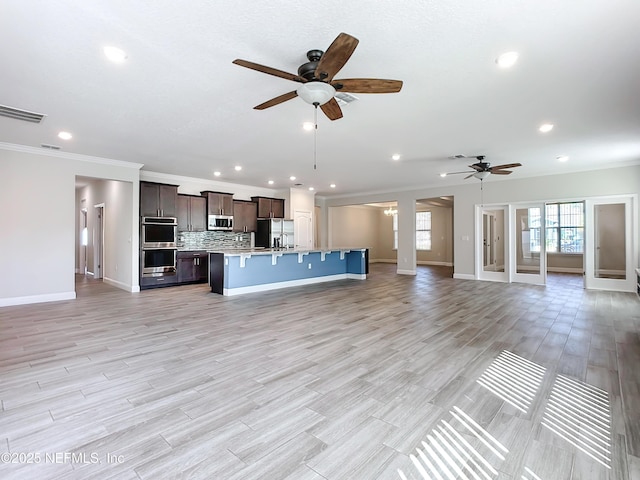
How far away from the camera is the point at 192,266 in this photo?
26.5 feet

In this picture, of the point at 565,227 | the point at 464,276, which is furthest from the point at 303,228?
the point at 565,227

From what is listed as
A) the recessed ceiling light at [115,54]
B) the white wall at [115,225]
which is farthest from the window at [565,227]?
the white wall at [115,225]

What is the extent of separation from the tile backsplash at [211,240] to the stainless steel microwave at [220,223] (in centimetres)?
40

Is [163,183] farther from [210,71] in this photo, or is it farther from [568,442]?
[568,442]

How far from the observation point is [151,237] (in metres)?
7.24

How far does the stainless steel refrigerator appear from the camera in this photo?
9.49m

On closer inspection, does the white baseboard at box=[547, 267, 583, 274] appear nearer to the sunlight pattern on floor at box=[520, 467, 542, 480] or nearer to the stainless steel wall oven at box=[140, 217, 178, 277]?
the sunlight pattern on floor at box=[520, 467, 542, 480]

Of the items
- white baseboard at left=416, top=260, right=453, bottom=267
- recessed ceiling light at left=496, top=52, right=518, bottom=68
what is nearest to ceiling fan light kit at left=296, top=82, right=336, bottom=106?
recessed ceiling light at left=496, top=52, right=518, bottom=68

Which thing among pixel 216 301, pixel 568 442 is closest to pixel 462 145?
pixel 568 442

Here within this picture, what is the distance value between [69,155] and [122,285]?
2978mm

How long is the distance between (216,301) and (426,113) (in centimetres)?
461

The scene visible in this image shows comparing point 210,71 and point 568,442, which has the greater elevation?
point 210,71

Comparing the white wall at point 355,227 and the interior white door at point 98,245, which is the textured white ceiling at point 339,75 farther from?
the white wall at point 355,227

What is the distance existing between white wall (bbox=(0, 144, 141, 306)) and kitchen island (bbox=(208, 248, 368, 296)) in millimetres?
2637
